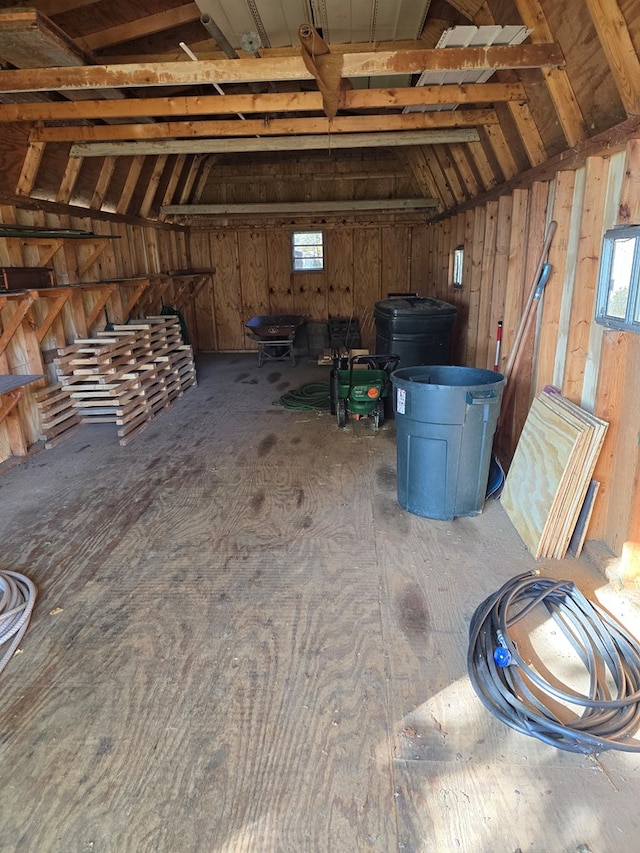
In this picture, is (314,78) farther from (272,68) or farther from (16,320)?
(16,320)

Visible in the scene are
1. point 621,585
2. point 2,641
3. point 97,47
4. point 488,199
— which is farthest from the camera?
point 488,199

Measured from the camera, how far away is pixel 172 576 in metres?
2.79

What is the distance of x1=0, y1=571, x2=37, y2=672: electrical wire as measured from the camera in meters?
2.30

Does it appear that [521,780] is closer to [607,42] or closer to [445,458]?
[445,458]

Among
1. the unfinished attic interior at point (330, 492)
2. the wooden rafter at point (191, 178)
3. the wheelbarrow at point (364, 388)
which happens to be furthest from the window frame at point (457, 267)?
the wooden rafter at point (191, 178)

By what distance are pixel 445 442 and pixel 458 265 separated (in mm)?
4435

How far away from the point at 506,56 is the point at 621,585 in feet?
9.71

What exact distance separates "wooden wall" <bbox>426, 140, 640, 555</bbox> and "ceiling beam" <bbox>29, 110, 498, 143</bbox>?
951mm

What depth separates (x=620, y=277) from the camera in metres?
2.57

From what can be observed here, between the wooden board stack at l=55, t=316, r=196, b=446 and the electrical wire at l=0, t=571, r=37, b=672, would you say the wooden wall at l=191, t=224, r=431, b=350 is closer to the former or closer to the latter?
the wooden board stack at l=55, t=316, r=196, b=446

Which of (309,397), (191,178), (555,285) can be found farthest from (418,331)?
(191,178)

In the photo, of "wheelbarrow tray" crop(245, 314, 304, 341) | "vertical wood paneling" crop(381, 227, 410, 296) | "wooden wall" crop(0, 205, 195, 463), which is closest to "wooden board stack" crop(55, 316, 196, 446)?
"wooden wall" crop(0, 205, 195, 463)

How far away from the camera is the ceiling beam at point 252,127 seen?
4.36 meters

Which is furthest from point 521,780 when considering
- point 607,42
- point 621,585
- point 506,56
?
point 506,56
